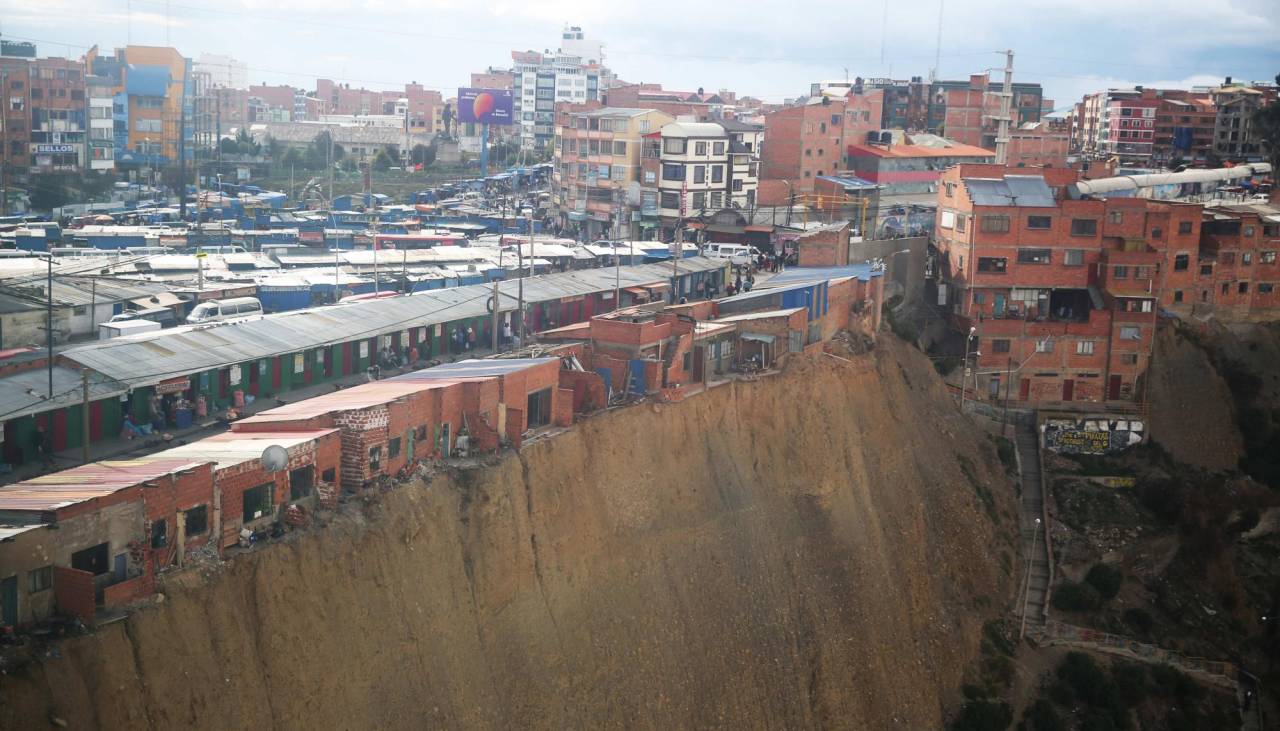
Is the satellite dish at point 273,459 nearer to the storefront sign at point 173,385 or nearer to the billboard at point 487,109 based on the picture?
the storefront sign at point 173,385

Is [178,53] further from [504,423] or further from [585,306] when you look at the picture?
[504,423]

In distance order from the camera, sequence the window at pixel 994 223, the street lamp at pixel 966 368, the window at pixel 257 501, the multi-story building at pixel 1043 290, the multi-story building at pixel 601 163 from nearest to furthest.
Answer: the window at pixel 257 501, the street lamp at pixel 966 368, the window at pixel 994 223, the multi-story building at pixel 1043 290, the multi-story building at pixel 601 163

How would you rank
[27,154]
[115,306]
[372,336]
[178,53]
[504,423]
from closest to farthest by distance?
[504,423] → [372,336] → [115,306] → [27,154] → [178,53]

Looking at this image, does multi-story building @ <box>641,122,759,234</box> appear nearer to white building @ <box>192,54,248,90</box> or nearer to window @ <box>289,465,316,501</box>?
window @ <box>289,465,316,501</box>

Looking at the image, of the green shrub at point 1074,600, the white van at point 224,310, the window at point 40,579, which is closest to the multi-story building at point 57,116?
the white van at point 224,310

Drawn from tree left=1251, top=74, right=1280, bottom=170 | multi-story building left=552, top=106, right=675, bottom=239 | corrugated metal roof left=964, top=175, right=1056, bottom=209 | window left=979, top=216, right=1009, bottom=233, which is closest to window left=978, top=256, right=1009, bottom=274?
window left=979, top=216, right=1009, bottom=233

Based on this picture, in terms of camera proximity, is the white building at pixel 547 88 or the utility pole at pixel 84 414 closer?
the utility pole at pixel 84 414

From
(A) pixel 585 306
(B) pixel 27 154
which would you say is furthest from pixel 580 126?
(B) pixel 27 154

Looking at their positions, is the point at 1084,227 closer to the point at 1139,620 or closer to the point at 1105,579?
the point at 1105,579
